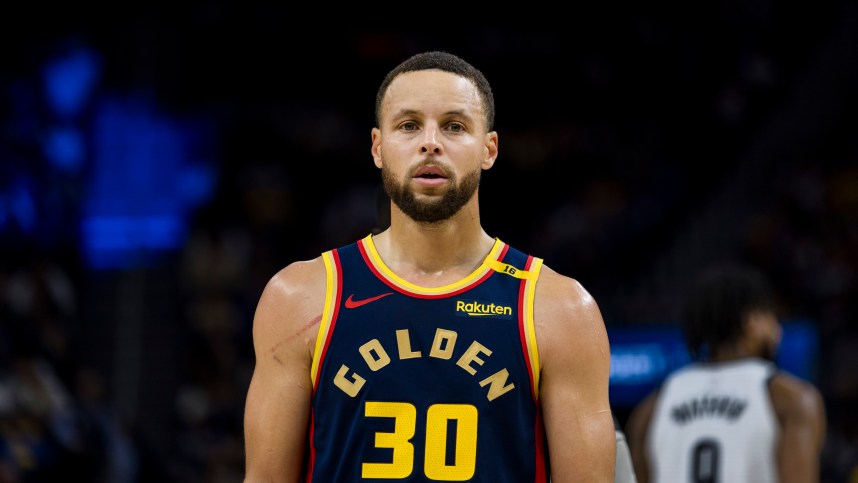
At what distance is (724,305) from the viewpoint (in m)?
5.05

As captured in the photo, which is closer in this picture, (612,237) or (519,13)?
(612,237)

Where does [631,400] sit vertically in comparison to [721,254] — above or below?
below

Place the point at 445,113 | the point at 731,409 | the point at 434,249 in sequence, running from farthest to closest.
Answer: the point at 731,409
the point at 434,249
the point at 445,113

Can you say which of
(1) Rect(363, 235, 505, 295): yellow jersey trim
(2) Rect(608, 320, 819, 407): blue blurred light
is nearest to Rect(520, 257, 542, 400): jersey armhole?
(1) Rect(363, 235, 505, 295): yellow jersey trim

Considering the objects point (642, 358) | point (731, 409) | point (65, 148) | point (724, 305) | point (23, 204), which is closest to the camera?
point (731, 409)

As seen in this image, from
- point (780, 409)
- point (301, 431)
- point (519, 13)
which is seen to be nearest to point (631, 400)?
point (780, 409)

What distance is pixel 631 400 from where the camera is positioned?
9555 millimetres

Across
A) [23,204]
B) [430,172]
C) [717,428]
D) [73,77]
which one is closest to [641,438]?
[717,428]

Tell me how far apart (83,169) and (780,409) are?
1068 cm

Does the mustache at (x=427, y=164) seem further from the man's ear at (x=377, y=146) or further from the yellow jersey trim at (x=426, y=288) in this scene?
the yellow jersey trim at (x=426, y=288)

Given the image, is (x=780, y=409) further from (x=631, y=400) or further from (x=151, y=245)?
(x=151, y=245)

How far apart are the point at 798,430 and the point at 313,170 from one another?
948 cm

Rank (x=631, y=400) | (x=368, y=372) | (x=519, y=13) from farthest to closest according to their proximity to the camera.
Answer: (x=519, y=13) < (x=631, y=400) < (x=368, y=372)

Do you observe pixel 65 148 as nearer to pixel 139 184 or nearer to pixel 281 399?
pixel 139 184
